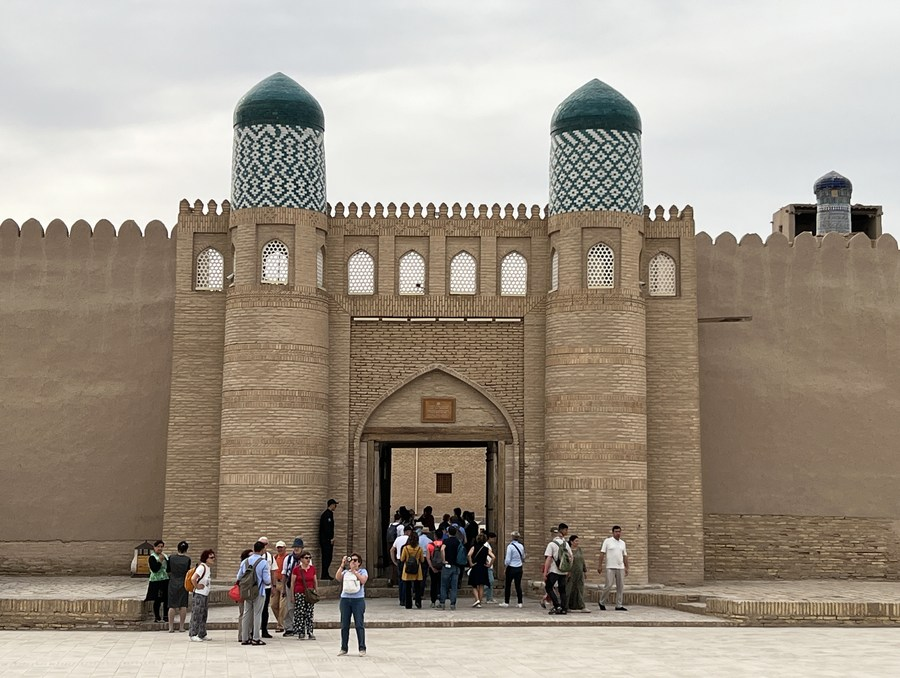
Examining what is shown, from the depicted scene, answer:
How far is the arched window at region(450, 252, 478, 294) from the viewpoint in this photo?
15703 millimetres

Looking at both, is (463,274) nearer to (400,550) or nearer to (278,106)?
(278,106)

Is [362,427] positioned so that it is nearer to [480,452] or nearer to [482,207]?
[482,207]

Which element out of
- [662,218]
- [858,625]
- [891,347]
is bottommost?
[858,625]

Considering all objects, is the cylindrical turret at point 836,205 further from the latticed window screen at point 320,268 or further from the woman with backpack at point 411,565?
the woman with backpack at point 411,565

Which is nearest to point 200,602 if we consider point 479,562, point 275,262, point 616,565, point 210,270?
point 479,562

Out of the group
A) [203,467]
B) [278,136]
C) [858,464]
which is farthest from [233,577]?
[858,464]

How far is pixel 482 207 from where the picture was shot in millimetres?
15742

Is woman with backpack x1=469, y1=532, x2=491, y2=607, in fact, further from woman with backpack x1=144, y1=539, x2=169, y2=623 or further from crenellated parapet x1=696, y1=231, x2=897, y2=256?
crenellated parapet x1=696, y1=231, x2=897, y2=256

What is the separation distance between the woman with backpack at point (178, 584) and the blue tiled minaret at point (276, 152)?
518cm

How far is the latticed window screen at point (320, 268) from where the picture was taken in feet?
50.5

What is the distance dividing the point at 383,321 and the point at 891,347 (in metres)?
6.43

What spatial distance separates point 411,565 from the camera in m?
13.3

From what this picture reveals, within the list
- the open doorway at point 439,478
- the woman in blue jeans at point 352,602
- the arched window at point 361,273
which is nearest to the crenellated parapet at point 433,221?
the arched window at point 361,273

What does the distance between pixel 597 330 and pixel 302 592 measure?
5.51 metres
